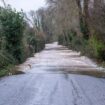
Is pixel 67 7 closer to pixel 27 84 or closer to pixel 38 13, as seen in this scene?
pixel 27 84

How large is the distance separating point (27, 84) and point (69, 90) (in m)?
3.22

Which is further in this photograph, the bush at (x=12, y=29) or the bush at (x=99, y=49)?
the bush at (x=12, y=29)

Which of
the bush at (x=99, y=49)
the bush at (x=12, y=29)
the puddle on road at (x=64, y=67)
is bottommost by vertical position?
the puddle on road at (x=64, y=67)

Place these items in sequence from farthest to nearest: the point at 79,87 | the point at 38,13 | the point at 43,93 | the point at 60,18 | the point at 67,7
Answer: the point at 38,13, the point at 60,18, the point at 67,7, the point at 79,87, the point at 43,93

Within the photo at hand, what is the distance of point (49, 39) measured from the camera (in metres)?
152

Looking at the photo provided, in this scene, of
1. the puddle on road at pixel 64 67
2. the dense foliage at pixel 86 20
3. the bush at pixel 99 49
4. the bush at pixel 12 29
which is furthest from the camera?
the bush at pixel 12 29

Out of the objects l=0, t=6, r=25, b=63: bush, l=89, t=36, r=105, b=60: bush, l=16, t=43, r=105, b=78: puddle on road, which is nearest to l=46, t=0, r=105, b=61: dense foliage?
l=89, t=36, r=105, b=60: bush

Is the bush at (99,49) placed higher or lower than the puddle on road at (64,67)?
higher

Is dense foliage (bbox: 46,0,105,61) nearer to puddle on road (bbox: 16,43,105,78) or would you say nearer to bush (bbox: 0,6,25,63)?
puddle on road (bbox: 16,43,105,78)

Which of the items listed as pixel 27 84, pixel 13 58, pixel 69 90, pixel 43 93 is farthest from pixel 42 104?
pixel 13 58

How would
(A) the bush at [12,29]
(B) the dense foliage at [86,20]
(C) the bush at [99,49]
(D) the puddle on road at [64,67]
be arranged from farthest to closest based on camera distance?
(A) the bush at [12,29] < (C) the bush at [99,49] < (B) the dense foliage at [86,20] < (D) the puddle on road at [64,67]

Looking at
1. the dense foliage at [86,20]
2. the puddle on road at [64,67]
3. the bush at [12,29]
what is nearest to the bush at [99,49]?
the dense foliage at [86,20]

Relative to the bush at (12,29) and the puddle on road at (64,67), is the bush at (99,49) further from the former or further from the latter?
the bush at (12,29)

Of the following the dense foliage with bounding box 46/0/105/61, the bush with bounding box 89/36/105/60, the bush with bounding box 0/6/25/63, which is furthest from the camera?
the bush with bounding box 0/6/25/63
